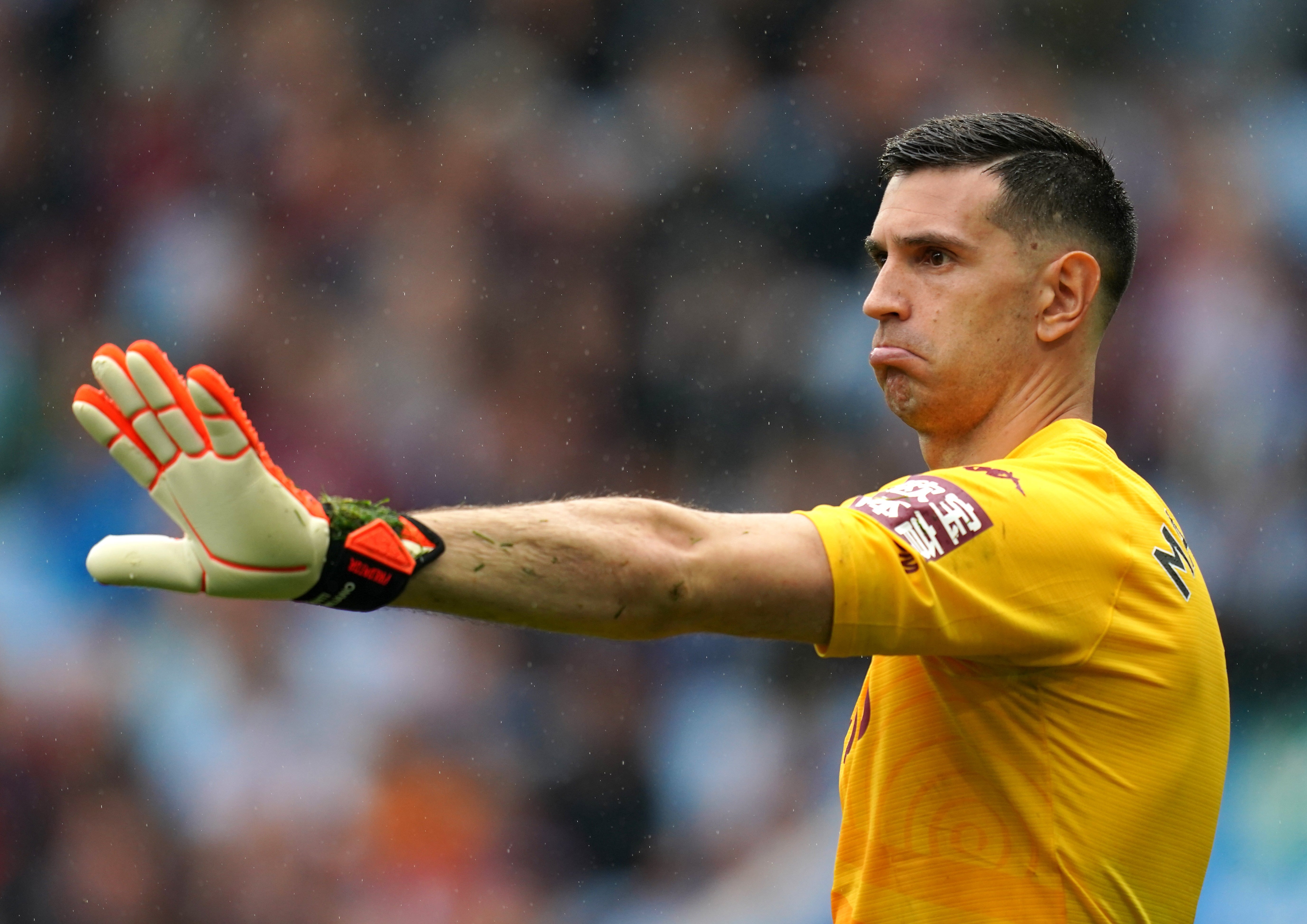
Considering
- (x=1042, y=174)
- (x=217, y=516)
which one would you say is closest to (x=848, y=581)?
(x=217, y=516)

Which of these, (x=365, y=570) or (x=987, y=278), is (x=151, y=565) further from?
(x=987, y=278)

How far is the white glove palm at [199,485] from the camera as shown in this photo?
4.98 feet

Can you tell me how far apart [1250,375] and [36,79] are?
604 centimetres

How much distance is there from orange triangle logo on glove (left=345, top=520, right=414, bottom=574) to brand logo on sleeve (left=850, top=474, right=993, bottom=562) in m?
0.66

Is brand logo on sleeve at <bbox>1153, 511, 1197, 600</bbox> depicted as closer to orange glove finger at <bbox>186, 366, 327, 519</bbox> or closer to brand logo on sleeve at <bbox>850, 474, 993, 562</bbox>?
brand logo on sleeve at <bbox>850, 474, 993, 562</bbox>

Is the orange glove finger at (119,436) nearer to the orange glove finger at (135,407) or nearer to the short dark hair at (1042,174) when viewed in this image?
the orange glove finger at (135,407)

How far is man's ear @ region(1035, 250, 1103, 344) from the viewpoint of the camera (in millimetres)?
2398

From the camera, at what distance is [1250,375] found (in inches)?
233

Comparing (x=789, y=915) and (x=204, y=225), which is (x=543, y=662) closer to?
(x=789, y=915)

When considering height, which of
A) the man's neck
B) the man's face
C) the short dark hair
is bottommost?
the man's neck

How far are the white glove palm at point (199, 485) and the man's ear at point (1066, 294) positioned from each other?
1.40 meters


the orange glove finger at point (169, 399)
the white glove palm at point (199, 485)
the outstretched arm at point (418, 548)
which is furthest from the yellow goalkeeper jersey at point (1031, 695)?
the orange glove finger at point (169, 399)

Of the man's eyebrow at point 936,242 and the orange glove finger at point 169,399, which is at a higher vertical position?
the man's eyebrow at point 936,242

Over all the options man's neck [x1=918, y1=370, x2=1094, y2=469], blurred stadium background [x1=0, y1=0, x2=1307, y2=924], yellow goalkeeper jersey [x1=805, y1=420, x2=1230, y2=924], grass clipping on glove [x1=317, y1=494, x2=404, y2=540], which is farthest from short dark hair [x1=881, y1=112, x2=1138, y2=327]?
blurred stadium background [x1=0, y1=0, x2=1307, y2=924]
